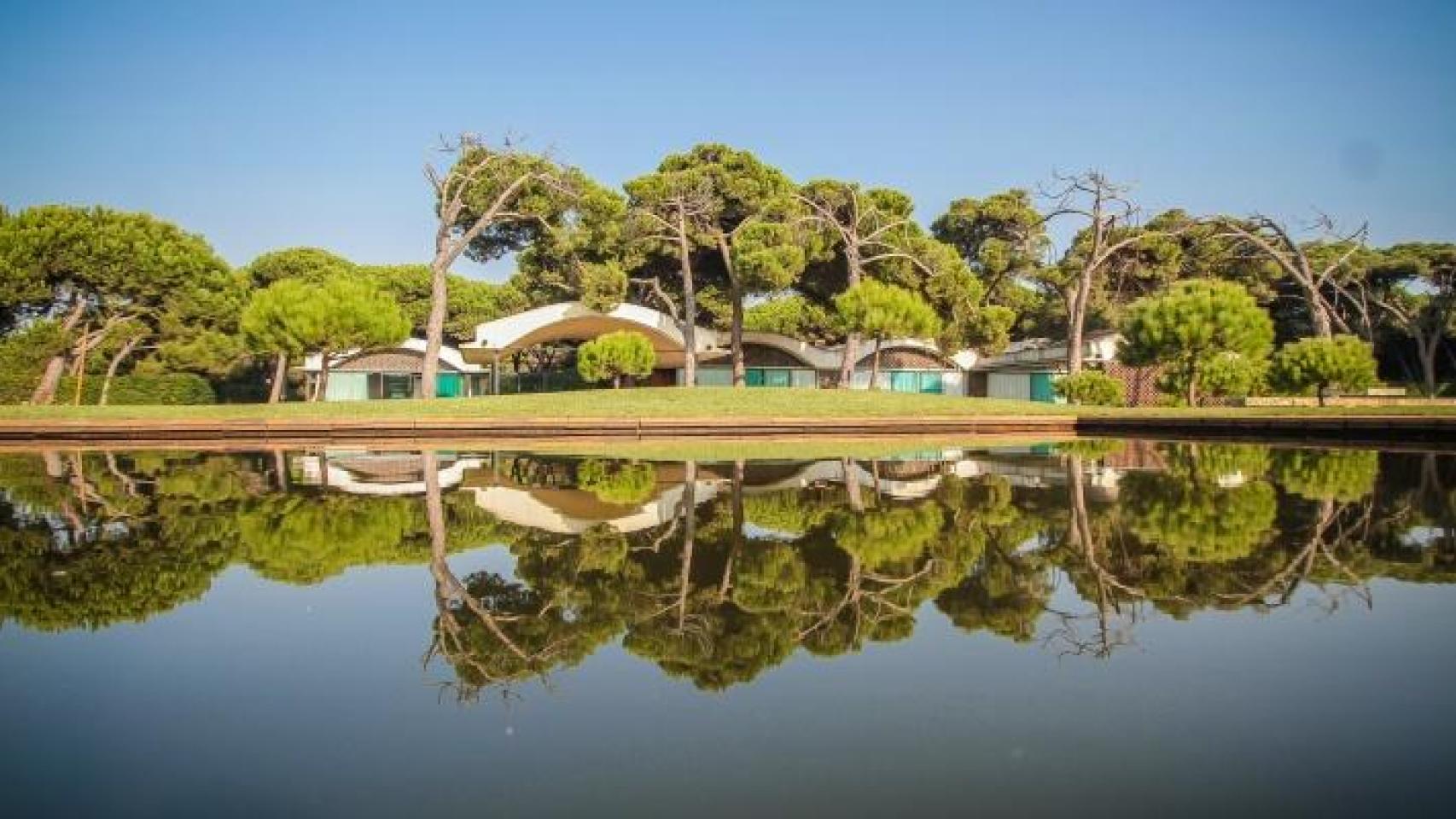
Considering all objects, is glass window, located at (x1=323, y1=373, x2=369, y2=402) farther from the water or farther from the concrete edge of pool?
the water

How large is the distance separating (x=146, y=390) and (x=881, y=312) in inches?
1124

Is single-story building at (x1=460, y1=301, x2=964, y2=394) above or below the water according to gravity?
above

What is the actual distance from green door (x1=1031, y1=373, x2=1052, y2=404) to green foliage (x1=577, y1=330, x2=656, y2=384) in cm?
1899

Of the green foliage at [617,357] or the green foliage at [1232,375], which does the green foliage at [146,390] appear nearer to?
the green foliage at [617,357]

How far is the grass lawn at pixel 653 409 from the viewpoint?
20.5 meters

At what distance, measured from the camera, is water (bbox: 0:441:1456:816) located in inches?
102

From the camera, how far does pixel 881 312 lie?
28750 mm

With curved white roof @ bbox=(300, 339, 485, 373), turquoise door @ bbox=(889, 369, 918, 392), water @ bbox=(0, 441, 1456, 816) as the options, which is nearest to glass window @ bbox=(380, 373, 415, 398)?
curved white roof @ bbox=(300, 339, 485, 373)

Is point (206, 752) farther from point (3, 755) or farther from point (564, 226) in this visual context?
point (564, 226)

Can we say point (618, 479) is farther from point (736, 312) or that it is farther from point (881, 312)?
point (736, 312)

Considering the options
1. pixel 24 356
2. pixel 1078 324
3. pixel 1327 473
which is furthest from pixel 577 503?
pixel 24 356

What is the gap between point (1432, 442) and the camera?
614 inches

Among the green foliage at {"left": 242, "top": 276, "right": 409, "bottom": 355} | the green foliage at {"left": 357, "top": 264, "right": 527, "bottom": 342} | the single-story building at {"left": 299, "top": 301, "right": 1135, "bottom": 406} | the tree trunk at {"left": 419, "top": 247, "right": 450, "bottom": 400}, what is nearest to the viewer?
the green foliage at {"left": 242, "top": 276, "right": 409, "bottom": 355}

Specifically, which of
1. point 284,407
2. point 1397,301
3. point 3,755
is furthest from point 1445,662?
point 1397,301
